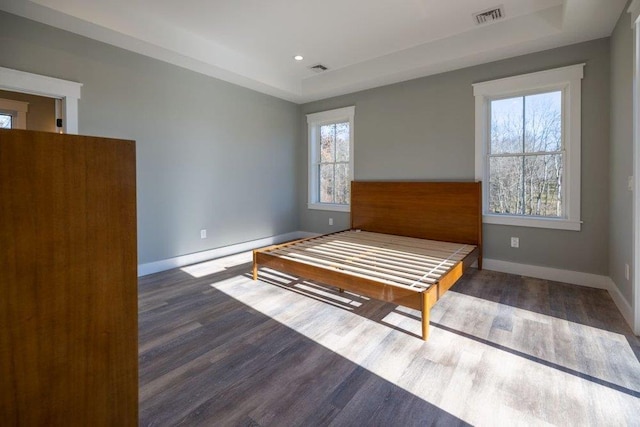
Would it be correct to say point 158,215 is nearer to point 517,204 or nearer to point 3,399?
point 3,399

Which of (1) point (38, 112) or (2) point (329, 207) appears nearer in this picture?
(1) point (38, 112)

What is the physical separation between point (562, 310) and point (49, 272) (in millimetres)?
3243

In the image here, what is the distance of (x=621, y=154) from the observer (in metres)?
2.55

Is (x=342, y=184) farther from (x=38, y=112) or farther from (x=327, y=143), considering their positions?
(x=38, y=112)

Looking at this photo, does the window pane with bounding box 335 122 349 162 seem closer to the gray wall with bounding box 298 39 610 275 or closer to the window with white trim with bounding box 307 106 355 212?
the window with white trim with bounding box 307 106 355 212

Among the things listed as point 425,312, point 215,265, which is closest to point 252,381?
point 425,312

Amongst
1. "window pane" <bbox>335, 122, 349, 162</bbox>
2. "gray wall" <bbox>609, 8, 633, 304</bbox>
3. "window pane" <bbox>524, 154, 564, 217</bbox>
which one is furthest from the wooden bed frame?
"gray wall" <bbox>609, 8, 633, 304</bbox>

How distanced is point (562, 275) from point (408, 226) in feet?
5.52

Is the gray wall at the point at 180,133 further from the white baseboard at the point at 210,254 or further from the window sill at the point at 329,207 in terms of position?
the window sill at the point at 329,207

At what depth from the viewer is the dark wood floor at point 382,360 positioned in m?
1.45

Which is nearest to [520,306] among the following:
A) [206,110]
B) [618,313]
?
[618,313]

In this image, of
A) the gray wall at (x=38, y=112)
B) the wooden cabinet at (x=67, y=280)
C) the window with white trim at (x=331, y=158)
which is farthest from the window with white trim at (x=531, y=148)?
the gray wall at (x=38, y=112)

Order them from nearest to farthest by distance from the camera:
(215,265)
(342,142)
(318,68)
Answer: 1. (215,265)
2. (318,68)
3. (342,142)

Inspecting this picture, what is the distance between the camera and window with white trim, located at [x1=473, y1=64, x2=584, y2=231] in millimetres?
3156
